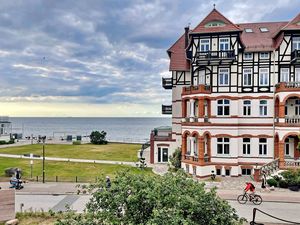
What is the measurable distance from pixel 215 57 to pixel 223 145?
892 cm

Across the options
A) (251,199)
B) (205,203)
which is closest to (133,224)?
(205,203)

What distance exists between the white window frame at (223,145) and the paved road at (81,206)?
9587 millimetres

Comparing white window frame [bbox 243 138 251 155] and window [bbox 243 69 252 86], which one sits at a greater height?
window [bbox 243 69 252 86]

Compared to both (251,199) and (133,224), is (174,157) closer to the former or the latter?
(251,199)

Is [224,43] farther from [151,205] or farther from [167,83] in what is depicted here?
[151,205]

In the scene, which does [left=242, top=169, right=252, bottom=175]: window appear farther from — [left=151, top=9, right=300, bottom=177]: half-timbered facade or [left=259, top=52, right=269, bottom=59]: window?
[left=259, top=52, right=269, bottom=59]: window

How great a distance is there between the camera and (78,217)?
368 inches

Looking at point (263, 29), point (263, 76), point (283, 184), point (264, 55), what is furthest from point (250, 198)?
point (263, 29)

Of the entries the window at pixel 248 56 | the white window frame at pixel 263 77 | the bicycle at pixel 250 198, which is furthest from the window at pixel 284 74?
the bicycle at pixel 250 198

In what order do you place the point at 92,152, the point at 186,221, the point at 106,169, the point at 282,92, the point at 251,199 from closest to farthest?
the point at 186,221 → the point at 251,199 → the point at 282,92 → the point at 106,169 → the point at 92,152

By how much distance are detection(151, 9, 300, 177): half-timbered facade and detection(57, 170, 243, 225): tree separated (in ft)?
67.9

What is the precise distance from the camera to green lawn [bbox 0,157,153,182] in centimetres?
2913

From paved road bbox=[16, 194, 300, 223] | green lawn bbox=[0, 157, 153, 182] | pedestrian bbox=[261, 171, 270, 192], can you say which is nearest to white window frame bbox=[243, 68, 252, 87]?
pedestrian bbox=[261, 171, 270, 192]

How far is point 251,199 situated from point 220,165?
9.46 meters
